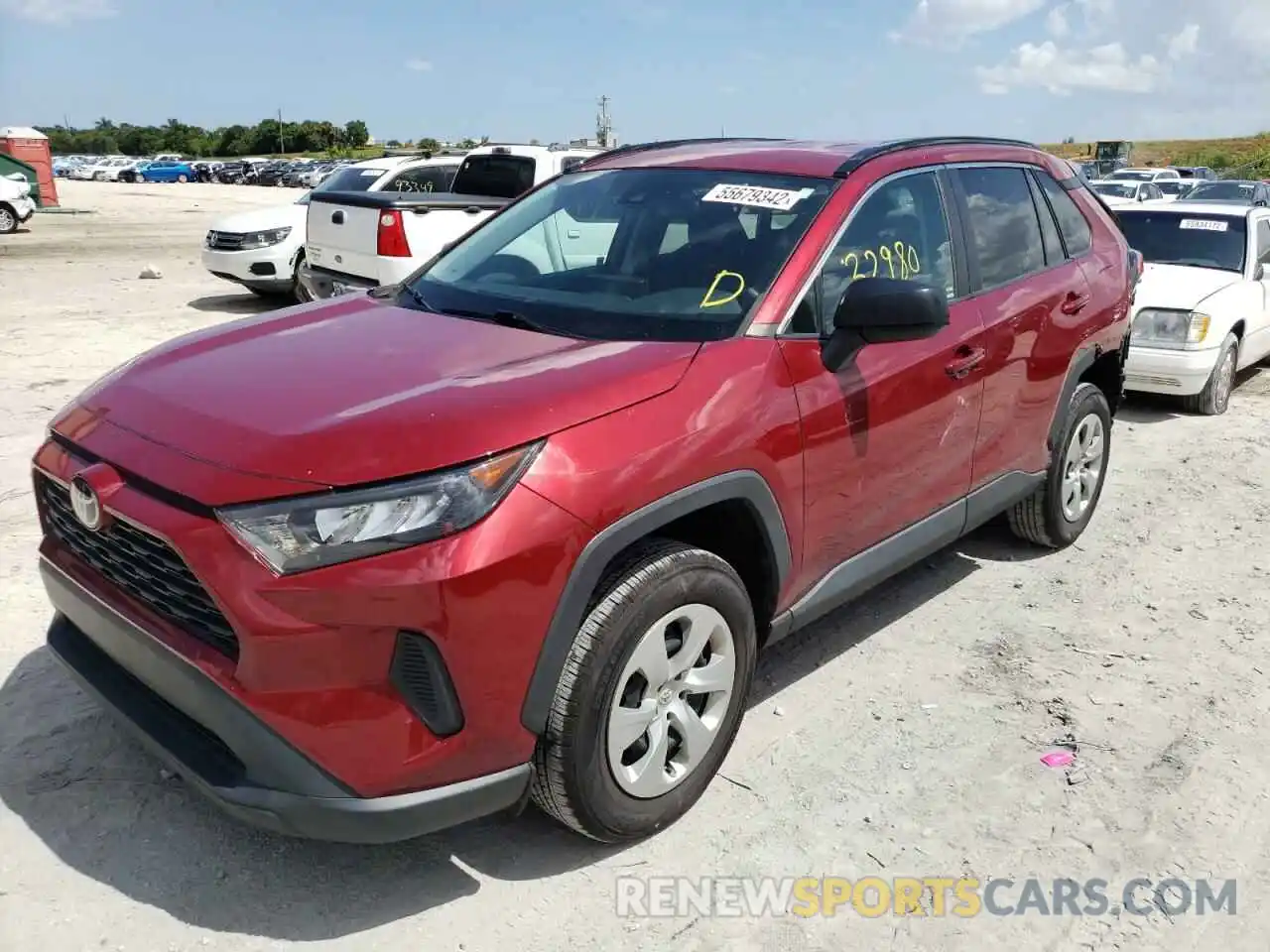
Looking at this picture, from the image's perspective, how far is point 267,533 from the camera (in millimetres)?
2246

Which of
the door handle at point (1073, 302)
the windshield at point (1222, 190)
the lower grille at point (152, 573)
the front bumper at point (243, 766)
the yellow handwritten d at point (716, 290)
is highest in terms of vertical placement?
the windshield at point (1222, 190)

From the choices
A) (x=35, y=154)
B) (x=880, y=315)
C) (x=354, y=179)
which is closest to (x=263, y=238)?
(x=354, y=179)

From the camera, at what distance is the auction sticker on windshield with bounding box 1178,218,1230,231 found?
8633 millimetres

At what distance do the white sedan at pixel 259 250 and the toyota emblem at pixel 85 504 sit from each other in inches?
368

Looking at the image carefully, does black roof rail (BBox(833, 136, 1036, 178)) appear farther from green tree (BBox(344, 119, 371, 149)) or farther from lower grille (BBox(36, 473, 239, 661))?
green tree (BBox(344, 119, 371, 149))

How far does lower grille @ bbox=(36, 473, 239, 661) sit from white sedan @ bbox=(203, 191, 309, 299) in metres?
9.22

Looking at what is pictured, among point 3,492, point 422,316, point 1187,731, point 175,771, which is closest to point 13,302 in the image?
point 3,492

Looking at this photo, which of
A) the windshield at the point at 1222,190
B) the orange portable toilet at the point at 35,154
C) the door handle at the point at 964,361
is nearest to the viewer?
the door handle at the point at 964,361

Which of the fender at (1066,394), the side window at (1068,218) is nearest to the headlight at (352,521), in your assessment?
the fender at (1066,394)

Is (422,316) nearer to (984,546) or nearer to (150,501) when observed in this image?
(150,501)

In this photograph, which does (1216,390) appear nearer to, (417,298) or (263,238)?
(417,298)

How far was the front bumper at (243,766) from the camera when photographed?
89.6 inches

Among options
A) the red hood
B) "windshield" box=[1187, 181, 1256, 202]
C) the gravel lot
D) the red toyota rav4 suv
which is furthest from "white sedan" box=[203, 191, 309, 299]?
"windshield" box=[1187, 181, 1256, 202]

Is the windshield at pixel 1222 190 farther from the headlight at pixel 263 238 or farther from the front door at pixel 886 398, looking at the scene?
the front door at pixel 886 398
